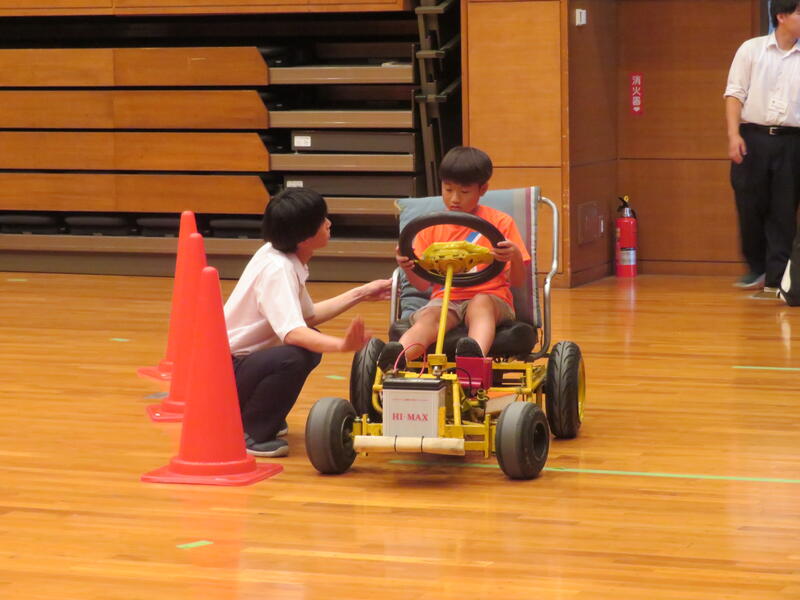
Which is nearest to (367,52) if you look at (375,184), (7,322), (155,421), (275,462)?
(375,184)

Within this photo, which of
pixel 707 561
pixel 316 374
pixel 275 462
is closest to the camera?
pixel 707 561

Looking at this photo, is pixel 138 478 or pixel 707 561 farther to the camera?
pixel 138 478

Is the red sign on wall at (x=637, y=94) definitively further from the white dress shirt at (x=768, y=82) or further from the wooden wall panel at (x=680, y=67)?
the white dress shirt at (x=768, y=82)

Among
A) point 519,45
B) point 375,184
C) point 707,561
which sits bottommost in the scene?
point 707,561

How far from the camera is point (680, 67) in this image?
349 inches

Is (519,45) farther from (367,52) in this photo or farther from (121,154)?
(121,154)

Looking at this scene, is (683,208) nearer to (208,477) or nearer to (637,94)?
(637,94)

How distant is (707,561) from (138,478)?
1.74 meters

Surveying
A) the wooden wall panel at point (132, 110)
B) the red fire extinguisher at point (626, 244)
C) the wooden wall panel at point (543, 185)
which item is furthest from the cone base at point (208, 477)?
the red fire extinguisher at point (626, 244)

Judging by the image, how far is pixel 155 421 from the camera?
4.96 meters

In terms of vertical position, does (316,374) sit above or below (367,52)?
below

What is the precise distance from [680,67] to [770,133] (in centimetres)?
130

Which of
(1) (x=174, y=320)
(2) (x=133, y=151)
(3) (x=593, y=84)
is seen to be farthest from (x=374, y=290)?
(2) (x=133, y=151)

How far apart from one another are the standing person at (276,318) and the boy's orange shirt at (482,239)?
0.27 metres
